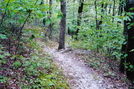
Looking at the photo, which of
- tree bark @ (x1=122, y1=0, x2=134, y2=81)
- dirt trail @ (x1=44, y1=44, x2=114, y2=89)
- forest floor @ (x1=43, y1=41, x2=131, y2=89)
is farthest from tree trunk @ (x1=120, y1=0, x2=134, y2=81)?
dirt trail @ (x1=44, y1=44, x2=114, y2=89)

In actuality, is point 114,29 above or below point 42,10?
below

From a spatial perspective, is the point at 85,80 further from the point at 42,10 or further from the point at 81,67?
the point at 42,10

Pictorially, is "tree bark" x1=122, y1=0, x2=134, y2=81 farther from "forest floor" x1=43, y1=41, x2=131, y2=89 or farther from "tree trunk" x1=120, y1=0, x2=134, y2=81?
"forest floor" x1=43, y1=41, x2=131, y2=89

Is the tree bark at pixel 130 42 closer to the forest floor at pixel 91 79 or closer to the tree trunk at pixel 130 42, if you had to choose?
the tree trunk at pixel 130 42

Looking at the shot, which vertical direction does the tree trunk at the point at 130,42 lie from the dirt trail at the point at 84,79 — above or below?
above

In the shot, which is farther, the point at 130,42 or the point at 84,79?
the point at 84,79

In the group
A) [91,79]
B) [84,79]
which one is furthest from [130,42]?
[84,79]

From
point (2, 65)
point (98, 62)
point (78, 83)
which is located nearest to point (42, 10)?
point (2, 65)

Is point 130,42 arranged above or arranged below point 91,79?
above

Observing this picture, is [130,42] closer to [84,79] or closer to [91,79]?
[91,79]

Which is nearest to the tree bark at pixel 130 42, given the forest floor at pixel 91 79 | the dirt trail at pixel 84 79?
the forest floor at pixel 91 79

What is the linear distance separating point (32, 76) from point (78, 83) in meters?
2.29

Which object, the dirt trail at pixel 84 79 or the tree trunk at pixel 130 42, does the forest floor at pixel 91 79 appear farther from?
the tree trunk at pixel 130 42

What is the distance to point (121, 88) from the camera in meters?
5.22
